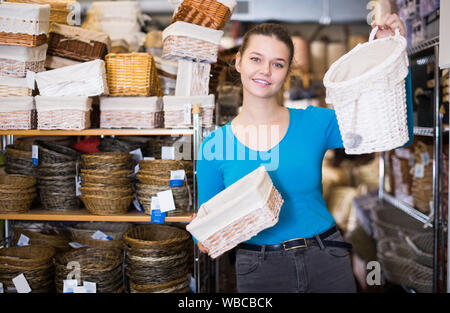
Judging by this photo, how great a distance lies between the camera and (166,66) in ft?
8.91

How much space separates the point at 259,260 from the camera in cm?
148

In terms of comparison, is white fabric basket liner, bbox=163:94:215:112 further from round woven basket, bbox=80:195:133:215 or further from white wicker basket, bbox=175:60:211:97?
round woven basket, bbox=80:195:133:215

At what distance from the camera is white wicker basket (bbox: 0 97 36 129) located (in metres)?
2.44

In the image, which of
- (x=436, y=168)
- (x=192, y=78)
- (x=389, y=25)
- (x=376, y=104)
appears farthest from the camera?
(x=436, y=168)

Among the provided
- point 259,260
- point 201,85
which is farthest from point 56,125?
point 259,260

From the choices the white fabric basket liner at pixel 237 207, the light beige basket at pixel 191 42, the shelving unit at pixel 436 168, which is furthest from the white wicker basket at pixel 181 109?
the shelving unit at pixel 436 168

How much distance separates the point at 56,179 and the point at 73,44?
0.82 metres

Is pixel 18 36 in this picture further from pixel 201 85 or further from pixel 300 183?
pixel 300 183

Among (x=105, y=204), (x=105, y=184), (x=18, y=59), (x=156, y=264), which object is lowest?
(x=156, y=264)

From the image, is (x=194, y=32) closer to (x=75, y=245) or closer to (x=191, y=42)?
(x=191, y=42)

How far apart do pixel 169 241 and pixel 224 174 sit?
0.96 m

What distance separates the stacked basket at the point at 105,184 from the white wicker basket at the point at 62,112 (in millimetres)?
207

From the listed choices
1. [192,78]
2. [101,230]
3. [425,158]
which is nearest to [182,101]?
[192,78]

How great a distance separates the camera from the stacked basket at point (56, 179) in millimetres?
2566
